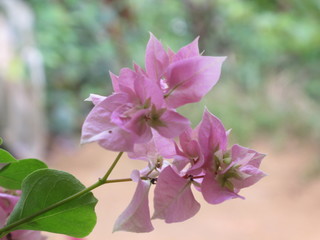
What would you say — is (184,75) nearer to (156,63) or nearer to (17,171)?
(156,63)

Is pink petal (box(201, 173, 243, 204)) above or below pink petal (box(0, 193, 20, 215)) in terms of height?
above

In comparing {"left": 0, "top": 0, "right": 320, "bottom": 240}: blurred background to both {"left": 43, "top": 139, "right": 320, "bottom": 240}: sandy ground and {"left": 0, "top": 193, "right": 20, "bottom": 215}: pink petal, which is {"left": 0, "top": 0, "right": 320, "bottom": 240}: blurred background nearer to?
{"left": 43, "top": 139, "right": 320, "bottom": 240}: sandy ground

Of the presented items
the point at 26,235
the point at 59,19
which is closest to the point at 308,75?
the point at 59,19

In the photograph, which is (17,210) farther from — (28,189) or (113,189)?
(113,189)

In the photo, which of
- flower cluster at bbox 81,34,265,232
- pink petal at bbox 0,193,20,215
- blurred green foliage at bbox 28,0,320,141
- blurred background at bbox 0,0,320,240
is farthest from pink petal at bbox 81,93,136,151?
blurred green foliage at bbox 28,0,320,141

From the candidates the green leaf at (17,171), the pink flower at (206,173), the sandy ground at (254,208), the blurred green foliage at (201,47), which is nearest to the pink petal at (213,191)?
the pink flower at (206,173)

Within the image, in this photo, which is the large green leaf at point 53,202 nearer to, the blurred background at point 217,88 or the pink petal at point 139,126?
the pink petal at point 139,126
